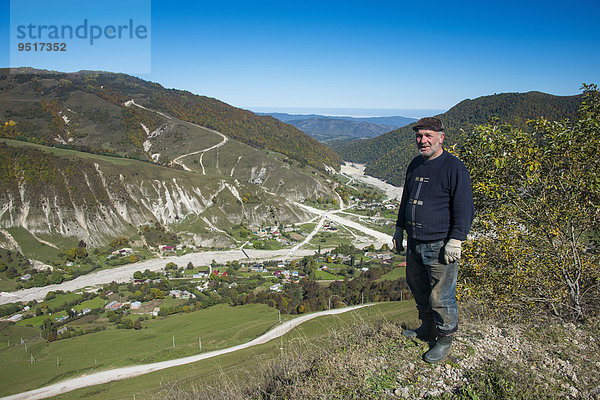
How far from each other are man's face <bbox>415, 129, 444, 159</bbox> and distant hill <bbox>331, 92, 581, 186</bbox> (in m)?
138

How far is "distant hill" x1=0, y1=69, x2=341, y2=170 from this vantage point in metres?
115

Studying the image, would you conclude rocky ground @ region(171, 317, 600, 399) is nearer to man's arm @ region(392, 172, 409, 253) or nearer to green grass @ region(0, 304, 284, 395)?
man's arm @ region(392, 172, 409, 253)

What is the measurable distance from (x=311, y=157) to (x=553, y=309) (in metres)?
151

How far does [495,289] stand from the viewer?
26.2 ft

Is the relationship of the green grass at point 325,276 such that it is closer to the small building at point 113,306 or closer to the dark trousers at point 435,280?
the small building at point 113,306

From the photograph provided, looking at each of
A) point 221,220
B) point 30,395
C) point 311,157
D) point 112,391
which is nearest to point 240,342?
point 112,391

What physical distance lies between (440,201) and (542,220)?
495 cm

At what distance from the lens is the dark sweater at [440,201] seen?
4586mm

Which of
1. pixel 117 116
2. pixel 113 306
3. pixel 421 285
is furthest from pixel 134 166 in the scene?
pixel 421 285

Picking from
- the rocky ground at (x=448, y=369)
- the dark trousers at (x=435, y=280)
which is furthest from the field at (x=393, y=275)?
the dark trousers at (x=435, y=280)

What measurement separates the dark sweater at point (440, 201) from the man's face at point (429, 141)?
0.14 meters

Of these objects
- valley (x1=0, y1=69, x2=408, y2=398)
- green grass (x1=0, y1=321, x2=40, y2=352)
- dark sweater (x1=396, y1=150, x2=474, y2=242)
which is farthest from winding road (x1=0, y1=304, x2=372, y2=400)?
dark sweater (x1=396, y1=150, x2=474, y2=242)

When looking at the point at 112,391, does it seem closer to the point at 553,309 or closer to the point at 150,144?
the point at 553,309

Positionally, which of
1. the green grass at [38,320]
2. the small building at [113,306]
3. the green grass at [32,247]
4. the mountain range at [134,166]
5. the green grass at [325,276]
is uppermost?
the mountain range at [134,166]
